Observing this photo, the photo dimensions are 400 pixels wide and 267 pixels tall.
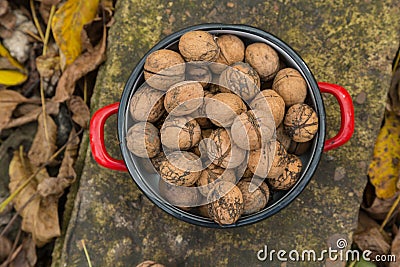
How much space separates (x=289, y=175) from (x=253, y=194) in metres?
0.09

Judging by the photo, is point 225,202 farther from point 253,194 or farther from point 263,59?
point 263,59

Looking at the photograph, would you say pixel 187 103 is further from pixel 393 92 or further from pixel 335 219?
pixel 393 92

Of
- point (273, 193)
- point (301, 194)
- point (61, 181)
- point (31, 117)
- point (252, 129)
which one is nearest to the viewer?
point (252, 129)

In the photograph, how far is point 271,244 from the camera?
132 cm

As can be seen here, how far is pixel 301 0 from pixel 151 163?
2.33ft

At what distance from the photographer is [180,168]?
0.97m

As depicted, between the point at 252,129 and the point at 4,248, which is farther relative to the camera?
the point at 4,248

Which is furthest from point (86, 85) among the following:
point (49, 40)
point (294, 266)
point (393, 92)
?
point (393, 92)

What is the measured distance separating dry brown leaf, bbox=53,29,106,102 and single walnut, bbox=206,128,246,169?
0.63 meters

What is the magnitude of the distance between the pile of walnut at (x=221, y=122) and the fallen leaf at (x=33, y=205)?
604mm

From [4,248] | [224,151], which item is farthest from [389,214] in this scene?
[4,248]

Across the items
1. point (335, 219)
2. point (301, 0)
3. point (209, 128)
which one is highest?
point (301, 0)

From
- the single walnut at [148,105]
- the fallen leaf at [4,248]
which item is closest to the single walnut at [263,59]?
the single walnut at [148,105]

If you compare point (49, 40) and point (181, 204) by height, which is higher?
point (49, 40)
